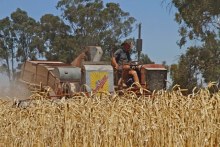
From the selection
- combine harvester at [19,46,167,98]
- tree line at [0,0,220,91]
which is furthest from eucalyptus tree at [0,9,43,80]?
combine harvester at [19,46,167,98]

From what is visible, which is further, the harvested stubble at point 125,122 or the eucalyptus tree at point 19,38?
the eucalyptus tree at point 19,38

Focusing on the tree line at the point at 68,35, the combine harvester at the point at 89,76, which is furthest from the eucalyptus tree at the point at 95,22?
the combine harvester at the point at 89,76

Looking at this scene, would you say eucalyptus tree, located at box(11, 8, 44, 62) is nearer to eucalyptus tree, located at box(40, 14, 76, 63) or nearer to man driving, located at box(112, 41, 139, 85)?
eucalyptus tree, located at box(40, 14, 76, 63)

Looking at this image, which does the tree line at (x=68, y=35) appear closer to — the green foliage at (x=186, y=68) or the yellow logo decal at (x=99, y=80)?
the green foliage at (x=186, y=68)

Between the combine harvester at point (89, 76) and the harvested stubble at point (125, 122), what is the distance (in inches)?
142

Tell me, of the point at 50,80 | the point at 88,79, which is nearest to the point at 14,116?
the point at 88,79

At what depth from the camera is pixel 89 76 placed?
11219mm

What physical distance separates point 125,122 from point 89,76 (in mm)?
5328

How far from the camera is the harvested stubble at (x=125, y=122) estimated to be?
5.75 m

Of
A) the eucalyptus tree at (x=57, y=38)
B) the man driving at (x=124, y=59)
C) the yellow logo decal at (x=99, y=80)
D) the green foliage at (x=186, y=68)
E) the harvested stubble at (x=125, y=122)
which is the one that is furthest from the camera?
the eucalyptus tree at (x=57, y=38)

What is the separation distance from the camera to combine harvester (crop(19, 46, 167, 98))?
11.2m

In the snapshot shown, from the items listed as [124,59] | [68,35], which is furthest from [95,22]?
[124,59]

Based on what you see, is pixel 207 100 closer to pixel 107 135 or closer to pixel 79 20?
pixel 107 135

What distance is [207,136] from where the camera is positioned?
5676 mm
